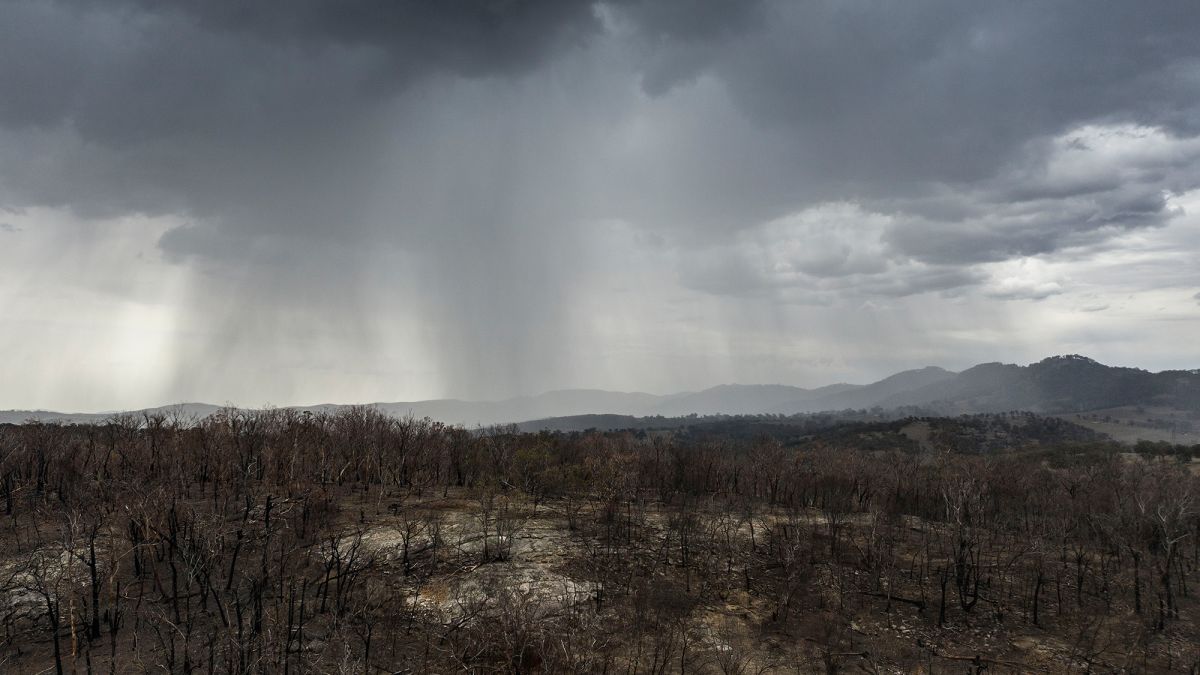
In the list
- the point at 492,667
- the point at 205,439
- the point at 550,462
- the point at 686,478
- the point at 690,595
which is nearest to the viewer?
the point at 492,667

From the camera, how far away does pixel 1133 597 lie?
19.8 m

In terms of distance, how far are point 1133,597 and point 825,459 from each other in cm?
3406

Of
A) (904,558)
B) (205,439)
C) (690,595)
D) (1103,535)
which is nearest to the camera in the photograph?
(690,595)

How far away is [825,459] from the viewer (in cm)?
5372

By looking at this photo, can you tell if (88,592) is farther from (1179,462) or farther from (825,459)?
(1179,462)

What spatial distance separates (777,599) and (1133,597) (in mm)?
12605

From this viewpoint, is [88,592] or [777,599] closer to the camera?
[88,592]

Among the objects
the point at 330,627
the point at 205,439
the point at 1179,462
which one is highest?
the point at 205,439

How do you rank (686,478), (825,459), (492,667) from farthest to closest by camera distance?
1. (825,459)
2. (686,478)
3. (492,667)

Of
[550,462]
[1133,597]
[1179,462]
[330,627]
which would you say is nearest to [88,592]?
[330,627]

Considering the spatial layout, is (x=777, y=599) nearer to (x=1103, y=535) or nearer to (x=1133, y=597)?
(x=1133, y=597)

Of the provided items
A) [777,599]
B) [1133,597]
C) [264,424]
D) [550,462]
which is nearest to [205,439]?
[264,424]

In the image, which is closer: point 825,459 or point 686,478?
point 686,478

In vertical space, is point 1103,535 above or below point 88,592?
below
